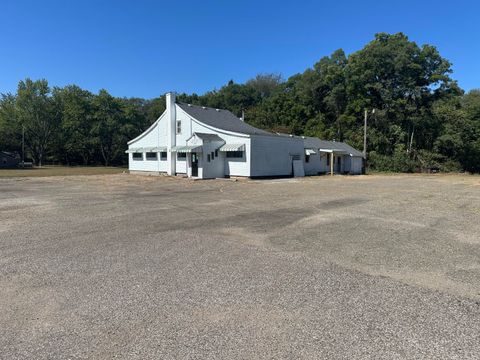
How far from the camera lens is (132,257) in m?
5.41

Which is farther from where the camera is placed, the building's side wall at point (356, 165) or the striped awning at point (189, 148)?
the building's side wall at point (356, 165)

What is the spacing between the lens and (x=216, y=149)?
26281 mm

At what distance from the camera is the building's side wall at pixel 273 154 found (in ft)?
82.7

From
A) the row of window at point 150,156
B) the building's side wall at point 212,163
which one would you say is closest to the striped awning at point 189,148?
the building's side wall at point 212,163

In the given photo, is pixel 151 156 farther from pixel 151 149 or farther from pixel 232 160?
pixel 232 160

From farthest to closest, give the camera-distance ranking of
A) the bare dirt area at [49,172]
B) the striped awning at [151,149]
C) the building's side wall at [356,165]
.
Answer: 1. the building's side wall at [356,165]
2. the bare dirt area at [49,172]
3. the striped awning at [151,149]

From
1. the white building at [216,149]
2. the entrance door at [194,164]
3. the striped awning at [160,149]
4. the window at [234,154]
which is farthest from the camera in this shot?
the striped awning at [160,149]

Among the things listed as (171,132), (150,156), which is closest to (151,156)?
(150,156)

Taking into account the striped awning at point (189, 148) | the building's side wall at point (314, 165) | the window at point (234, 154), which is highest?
the striped awning at point (189, 148)

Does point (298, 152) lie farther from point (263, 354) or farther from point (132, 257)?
point (263, 354)

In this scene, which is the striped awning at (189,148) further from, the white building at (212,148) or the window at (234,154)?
the window at (234,154)

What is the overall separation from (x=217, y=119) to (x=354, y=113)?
22.6 meters

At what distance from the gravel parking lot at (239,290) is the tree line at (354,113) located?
3766cm

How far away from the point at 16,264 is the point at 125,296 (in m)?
2.32
